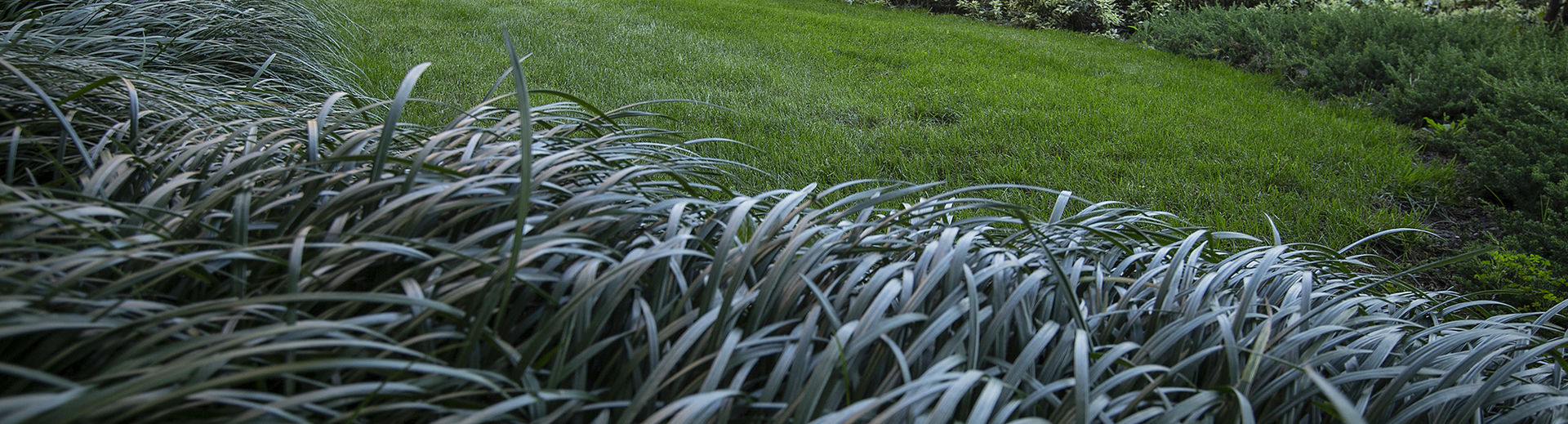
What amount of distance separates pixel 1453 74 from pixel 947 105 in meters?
3.30

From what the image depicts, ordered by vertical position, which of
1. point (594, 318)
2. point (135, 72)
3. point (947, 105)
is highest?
point (135, 72)

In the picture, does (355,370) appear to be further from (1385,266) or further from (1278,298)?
(1385,266)

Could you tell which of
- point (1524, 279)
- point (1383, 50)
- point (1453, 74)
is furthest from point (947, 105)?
point (1383, 50)

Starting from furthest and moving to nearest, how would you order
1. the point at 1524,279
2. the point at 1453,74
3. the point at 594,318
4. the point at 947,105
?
the point at 1453,74 → the point at 947,105 → the point at 1524,279 → the point at 594,318

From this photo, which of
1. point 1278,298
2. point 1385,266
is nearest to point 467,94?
point 1278,298

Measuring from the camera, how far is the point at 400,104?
46.8 inches

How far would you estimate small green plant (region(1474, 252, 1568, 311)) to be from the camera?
8.61ft

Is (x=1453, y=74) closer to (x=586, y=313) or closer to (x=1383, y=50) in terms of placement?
(x=1383, y=50)

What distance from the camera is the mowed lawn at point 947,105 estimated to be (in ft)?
11.6

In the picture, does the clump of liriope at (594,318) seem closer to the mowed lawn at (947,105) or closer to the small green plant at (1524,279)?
the small green plant at (1524,279)

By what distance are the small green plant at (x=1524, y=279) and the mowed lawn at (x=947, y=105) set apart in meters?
0.45

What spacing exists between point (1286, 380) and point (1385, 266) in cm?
238

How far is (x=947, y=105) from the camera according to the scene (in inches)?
184

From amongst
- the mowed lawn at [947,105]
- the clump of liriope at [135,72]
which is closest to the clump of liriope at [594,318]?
the clump of liriope at [135,72]
